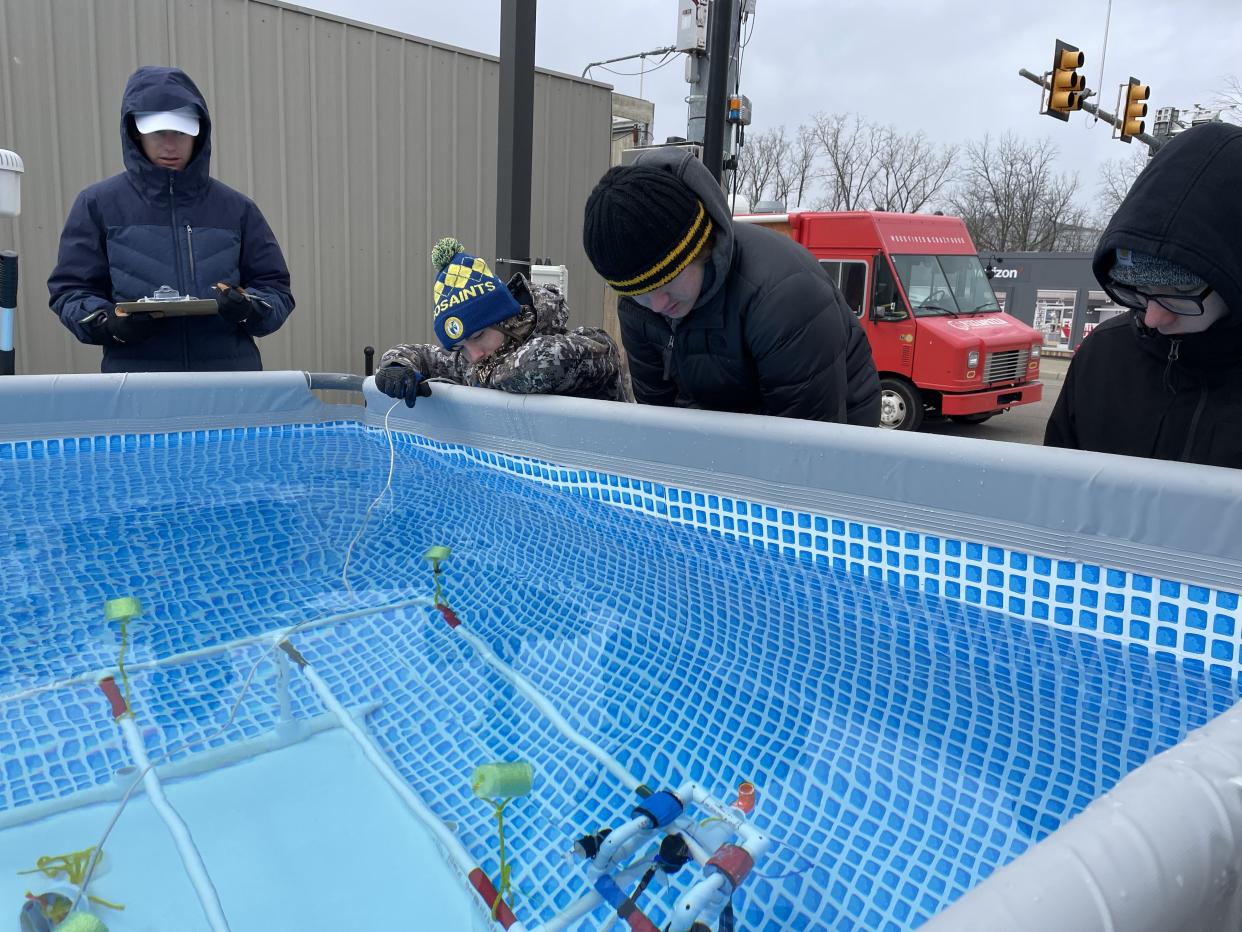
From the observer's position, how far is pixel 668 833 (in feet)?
4.06

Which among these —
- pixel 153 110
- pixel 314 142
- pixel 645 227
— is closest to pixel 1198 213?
pixel 645 227

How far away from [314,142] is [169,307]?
3763 mm

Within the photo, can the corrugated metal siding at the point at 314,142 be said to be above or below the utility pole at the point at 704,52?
below

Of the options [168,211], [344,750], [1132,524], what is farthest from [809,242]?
A: [344,750]

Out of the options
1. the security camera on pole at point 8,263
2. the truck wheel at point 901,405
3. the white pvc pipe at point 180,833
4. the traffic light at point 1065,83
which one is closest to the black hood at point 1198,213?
the white pvc pipe at point 180,833

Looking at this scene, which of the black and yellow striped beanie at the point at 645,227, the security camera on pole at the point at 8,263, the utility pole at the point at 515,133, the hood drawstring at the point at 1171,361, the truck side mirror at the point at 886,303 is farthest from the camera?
the truck side mirror at the point at 886,303

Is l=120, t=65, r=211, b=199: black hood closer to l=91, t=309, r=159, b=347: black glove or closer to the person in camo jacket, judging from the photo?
l=91, t=309, r=159, b=347: black glove

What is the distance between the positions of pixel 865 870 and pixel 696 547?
1270mm

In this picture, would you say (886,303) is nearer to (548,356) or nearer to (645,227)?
(548,356)

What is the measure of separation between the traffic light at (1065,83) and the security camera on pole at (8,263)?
35.8ft

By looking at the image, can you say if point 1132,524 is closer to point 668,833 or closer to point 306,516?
point 668,833

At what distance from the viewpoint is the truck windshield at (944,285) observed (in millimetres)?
8508

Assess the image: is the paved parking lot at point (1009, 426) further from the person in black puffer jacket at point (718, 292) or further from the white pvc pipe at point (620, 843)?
the white pvc pipe at point (620, 843)

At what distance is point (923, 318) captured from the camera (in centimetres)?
834
